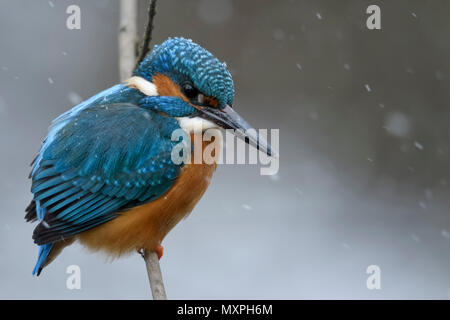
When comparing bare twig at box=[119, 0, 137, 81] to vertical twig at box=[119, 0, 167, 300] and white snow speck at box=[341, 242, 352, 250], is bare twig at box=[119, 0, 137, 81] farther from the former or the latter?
white snow speck at box=[341, 242, 352, 250]

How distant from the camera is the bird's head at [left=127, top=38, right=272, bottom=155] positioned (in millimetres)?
3004

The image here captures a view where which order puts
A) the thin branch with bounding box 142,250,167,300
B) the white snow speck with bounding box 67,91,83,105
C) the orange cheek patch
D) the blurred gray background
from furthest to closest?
the white snow speck with bounding box 67,91,83,105 → the blurred gray background → the orange cheek patch → the thin branch with bounding box 142,250,167,300

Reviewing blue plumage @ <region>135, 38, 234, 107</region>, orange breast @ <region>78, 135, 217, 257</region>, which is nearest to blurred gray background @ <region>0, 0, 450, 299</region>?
orange breast @ <region>78, 135, 217, 257</region>

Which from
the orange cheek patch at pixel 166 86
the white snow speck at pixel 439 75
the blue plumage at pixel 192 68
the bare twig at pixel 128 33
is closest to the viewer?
the blue plumage at pixel 192 68

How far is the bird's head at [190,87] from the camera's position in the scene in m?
3.00

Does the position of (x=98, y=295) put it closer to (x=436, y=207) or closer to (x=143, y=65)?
(x=143, y=65)

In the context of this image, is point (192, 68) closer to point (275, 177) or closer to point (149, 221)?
point (149, 221)

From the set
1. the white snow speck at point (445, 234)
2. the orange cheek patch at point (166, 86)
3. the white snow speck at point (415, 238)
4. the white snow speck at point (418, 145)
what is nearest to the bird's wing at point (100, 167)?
the orange cheek patch at point (166, 86)

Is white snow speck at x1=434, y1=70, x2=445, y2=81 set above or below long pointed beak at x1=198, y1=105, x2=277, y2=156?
above

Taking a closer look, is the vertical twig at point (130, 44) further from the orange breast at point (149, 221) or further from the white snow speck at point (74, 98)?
the white snow speck at point (74, 98)

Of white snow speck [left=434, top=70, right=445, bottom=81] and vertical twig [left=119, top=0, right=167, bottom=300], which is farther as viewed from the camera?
white snow speck [left=434, top=70, right=445, bottom=81]

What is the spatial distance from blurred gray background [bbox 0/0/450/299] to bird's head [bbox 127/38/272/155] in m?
2.30

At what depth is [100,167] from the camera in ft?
10.2

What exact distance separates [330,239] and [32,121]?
8.44 ft
